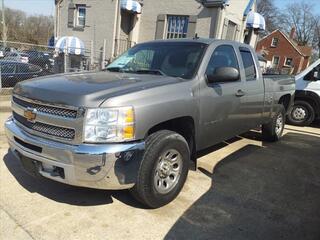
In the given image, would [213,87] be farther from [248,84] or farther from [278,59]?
[278,59]

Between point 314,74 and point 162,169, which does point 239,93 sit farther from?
point 314,74

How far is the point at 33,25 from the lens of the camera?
5800 centimetres

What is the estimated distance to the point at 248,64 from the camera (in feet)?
17.6

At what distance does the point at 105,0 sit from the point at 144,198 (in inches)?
637

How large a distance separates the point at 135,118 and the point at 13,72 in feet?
→ 28.5

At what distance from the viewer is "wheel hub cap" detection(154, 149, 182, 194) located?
3.63 meters

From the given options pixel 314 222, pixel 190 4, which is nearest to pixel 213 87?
pixel 314 222

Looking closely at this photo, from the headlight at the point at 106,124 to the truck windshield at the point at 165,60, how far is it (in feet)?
4.09

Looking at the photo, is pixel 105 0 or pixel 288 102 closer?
pixel 288 102

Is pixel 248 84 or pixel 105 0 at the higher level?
pixel 105 0

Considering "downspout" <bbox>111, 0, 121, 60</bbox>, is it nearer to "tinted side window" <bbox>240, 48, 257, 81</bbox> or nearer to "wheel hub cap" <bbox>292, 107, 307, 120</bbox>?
"wheel hub cap" <bbox>292, 107, 307, 120</bbox>

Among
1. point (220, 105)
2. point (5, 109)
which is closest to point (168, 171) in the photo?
point (220, 105)

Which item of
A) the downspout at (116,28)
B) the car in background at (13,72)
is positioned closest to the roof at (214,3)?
the downspout at (116,28)

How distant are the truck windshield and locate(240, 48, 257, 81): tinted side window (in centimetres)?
108
